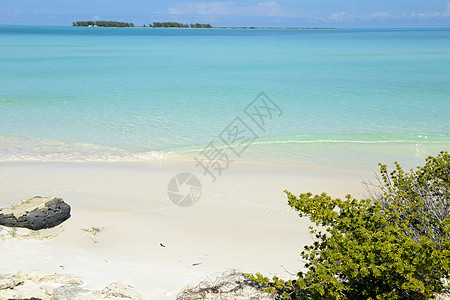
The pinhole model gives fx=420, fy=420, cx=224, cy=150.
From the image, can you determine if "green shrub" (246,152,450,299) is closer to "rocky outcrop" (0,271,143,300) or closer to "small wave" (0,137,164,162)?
"rocky outcrop" (0,271,143,300)

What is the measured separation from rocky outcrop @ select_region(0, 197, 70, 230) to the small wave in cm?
404

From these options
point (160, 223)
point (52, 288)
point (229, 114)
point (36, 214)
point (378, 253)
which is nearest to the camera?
point (378, 253)

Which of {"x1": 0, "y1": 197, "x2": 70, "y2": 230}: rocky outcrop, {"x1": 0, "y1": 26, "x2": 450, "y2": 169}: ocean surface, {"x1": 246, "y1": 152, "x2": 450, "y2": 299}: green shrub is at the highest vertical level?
{"x1": 0, "y1": 26, "x2": 450, "y2": 169}: ocean surface

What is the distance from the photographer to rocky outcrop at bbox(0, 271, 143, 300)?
13.2 ft

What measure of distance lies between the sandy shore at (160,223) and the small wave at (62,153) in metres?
0.60

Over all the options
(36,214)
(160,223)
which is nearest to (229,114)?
(160,223)

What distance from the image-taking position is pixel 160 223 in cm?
614

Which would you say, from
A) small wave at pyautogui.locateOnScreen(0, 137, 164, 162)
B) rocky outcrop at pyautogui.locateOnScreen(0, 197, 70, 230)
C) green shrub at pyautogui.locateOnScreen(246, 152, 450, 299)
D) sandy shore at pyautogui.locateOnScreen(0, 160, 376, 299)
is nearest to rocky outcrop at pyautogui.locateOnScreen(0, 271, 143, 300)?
sandy shore at pyautogui.locateOnScreen(0, 160, 376, 299)

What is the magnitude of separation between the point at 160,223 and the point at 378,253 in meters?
3.69

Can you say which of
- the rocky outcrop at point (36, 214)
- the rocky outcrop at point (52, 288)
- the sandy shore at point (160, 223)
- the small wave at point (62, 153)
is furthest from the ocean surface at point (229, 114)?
the rocky outcrop at point (52, 288)

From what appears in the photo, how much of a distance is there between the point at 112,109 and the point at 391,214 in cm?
1409

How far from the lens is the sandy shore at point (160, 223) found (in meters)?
4.81

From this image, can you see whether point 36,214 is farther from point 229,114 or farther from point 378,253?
point 229,114

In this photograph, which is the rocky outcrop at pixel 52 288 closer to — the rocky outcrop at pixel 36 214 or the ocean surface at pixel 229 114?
the rocky outcrop at pixel 36 214
